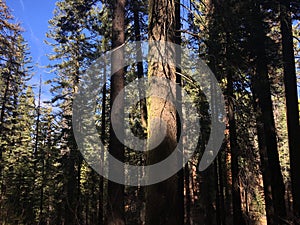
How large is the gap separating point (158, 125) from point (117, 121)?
16.1 feet

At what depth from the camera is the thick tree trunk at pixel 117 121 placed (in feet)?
27.3

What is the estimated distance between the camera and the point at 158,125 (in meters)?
4.47

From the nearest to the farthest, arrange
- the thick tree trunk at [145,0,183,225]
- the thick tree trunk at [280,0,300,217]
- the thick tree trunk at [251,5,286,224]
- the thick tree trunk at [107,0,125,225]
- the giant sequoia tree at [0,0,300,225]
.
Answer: the thick tree trunk at [145,0,183,225] → the giant sequoia tree at [0,0,300,225] → the thick tree trunk at [107,0,125,225] → the thick tree trunk at [280,0,300,217] → the thick tree trunk at [251,5,286,224]

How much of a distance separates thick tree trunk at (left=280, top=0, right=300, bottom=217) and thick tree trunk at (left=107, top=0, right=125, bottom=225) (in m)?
5.03

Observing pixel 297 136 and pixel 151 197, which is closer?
pixel 151 197

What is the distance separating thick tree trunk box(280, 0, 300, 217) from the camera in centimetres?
931

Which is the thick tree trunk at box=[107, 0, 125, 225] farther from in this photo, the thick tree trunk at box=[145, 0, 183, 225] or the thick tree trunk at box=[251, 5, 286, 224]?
the thick tree trunk at box=[251, 5, 286, 224]

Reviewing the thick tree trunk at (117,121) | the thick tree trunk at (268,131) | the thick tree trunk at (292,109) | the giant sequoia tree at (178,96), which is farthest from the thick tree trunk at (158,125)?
the thick tree trunk at (292,109)

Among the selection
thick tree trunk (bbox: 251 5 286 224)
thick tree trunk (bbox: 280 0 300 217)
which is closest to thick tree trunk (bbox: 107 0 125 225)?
thick tree trunk (bbox: 251 5 286 224)

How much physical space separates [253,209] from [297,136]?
2667 centimetres

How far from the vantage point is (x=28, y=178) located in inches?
1075

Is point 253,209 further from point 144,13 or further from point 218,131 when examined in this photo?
point 144,13

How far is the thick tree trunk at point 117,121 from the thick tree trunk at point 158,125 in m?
4.13

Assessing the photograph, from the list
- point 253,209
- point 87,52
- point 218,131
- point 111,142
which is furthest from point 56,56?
point 253,209
